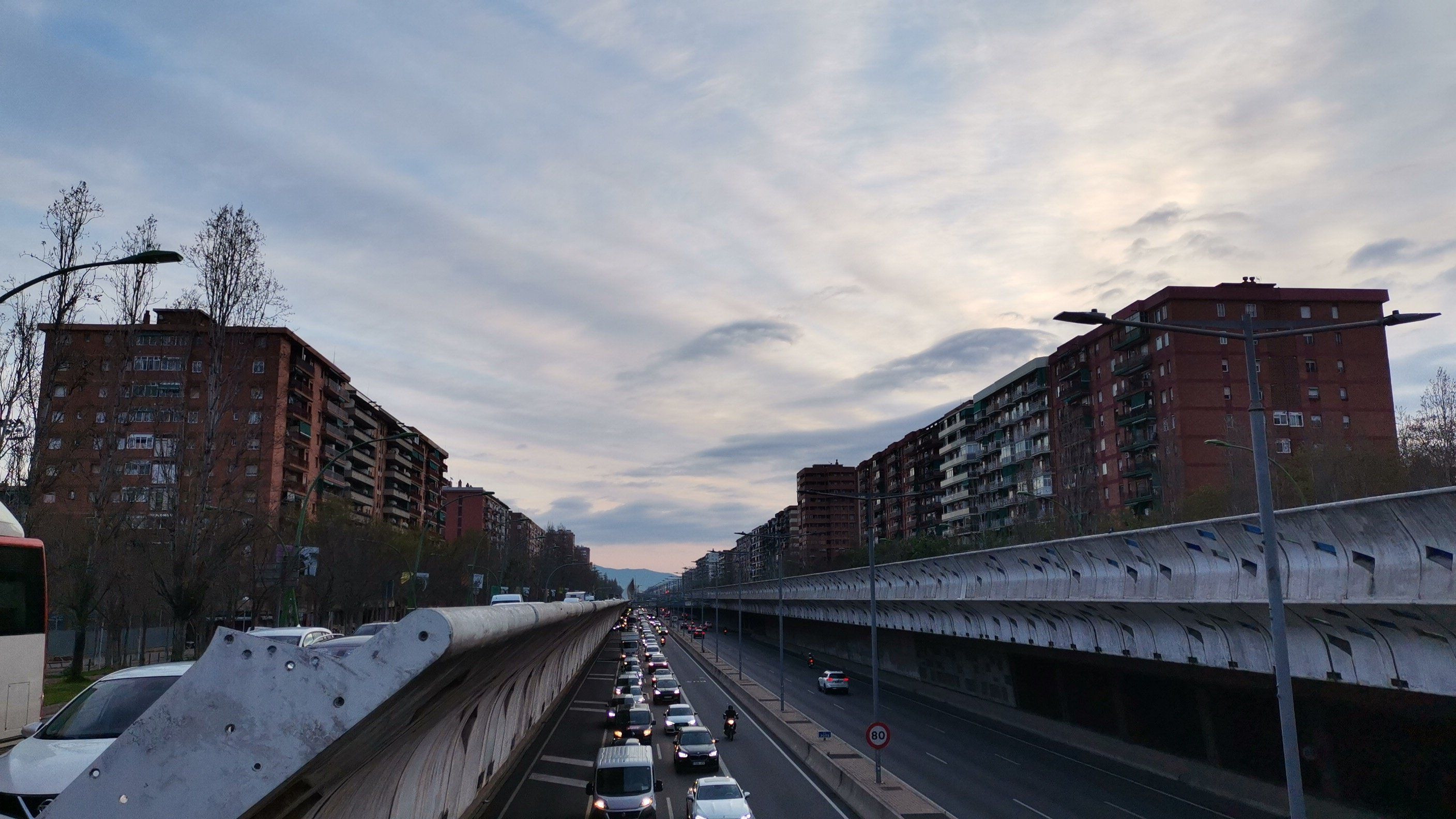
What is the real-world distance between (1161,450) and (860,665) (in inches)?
1338

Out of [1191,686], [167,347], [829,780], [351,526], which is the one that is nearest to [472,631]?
[829,780]

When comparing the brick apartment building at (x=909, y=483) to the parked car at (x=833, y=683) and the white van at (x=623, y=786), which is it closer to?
the parked car at (x=833, y=683)

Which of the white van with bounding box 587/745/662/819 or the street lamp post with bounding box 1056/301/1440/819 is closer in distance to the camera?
the street lamp post with bounding box 1056/301/1440/819

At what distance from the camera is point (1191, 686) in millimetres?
30641

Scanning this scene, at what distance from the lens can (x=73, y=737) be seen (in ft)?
33.2

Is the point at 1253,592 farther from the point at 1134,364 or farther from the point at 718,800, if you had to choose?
the point at 1134,364

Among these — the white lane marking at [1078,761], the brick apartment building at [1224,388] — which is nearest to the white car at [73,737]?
the white lane marking at [1078,761]

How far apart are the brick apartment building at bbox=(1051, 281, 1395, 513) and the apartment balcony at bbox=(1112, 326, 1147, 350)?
0.19 meters

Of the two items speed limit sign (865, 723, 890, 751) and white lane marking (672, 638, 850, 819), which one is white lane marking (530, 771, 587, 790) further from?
speed limit sign (865, 723, 890, 751)

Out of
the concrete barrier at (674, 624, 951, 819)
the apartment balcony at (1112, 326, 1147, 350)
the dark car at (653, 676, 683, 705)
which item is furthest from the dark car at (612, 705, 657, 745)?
the apartment balcony at (1112, 326, 1147, 350)

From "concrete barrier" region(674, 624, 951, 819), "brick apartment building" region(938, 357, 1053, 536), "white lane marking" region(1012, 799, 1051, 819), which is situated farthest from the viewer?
"brick apartment building" region(938, 357, 1053, 536)

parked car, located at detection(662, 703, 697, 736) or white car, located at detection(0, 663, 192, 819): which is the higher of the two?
white car, located at detection(0, 663, 192, 819)

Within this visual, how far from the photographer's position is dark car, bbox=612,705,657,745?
122ft

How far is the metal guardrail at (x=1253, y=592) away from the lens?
1666 cm
